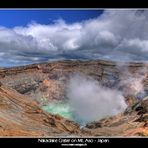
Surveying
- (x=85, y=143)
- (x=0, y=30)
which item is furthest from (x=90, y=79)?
(x=0, y=30)

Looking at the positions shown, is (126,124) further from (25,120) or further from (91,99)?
(25,120)

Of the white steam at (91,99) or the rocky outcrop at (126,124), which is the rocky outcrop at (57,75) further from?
the rocky outcrop at (126,124)

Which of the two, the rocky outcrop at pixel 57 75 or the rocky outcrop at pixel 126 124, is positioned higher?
the rocky outcrop at pixel 57 75

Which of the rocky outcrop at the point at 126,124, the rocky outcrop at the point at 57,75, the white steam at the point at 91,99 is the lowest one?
the rocky outcrop at the point at 126,124

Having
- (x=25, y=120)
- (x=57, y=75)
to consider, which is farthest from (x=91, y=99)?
(x=25, y=120)

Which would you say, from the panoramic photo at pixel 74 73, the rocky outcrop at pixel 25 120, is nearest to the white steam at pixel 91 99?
the panoramic photo at pixel 74 73

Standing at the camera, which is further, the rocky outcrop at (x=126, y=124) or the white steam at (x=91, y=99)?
the white steam at (x=91, y=99)
